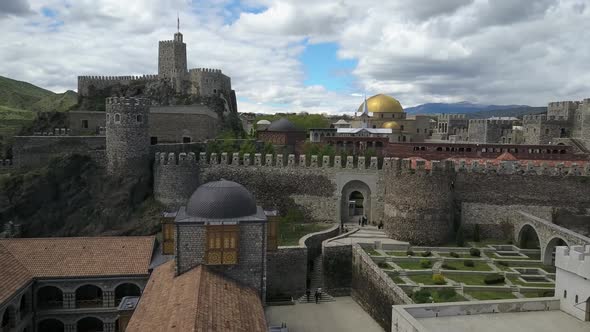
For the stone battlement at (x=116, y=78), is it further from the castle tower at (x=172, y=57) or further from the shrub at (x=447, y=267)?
the shrub at (x=447, y=267)

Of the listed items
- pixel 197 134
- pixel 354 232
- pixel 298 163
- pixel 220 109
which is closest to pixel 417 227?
pixel 354 232

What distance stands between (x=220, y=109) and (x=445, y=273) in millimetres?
25189

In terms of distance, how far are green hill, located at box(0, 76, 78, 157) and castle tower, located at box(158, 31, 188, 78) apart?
10.8 meters

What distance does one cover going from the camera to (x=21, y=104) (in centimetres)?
7881

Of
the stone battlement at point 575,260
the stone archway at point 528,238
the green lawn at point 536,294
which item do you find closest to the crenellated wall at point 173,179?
the stone archway at point 528,238

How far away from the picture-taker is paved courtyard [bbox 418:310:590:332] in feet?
32.0

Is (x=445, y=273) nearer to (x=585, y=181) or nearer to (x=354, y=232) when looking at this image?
(x=354, y=232)

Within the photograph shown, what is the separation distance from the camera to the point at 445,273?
19469 mm

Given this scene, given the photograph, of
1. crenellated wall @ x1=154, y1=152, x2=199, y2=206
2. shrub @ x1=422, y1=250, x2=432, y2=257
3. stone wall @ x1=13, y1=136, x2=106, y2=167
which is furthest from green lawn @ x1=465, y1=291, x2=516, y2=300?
stone wall @ x1=13, y1=136, x2=106, y2=167

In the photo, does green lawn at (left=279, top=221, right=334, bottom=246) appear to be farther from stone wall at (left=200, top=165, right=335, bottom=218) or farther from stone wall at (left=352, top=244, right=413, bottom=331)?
stone wall at (left=352, top=244, right=413, bottom=331)

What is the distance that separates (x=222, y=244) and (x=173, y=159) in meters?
13.9

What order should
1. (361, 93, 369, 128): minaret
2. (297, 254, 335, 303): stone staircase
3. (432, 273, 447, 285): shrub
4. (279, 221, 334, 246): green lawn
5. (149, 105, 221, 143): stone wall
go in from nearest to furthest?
(432, 273, 447, 285): shrub
(297, 254, 335, 303): stone staircase
(279, 221, 334, 246): green lawn
(149, 105, 221, 143): stone wall
(361, 93, 369, 128): minaret

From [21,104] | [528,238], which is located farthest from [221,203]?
[21,104]

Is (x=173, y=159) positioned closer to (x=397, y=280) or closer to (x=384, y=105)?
(x=397, y=280)
